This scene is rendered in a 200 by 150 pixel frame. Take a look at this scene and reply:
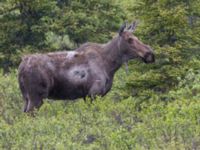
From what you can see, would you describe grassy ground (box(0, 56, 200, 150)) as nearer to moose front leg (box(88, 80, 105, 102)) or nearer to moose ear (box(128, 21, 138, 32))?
moose front leg (box(88, 80, 105, 102))

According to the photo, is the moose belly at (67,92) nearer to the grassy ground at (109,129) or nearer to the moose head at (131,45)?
the moose head at (131,45)

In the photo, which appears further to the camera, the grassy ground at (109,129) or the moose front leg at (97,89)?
the moose front leg at (97,89)

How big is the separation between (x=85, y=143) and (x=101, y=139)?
31 cm

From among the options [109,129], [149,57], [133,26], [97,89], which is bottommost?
[97,89]

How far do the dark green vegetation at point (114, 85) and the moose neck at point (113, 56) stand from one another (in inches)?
18.3

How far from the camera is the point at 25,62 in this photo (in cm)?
1242

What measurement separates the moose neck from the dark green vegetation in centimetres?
47

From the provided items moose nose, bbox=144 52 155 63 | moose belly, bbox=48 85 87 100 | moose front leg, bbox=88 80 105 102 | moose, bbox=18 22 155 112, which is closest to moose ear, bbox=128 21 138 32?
moose, bbox=18 22 155 112

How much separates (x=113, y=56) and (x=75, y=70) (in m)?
0.94

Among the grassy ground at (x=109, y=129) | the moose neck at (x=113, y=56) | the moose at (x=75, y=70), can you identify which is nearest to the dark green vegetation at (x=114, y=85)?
the grassy ground at (x=109, y=129)

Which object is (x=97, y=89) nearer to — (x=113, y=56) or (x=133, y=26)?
(x=113, y=56)

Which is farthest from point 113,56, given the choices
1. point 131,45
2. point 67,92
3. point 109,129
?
point 109,129

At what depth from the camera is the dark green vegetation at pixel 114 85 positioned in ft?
27.1

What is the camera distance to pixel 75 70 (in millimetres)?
12742
